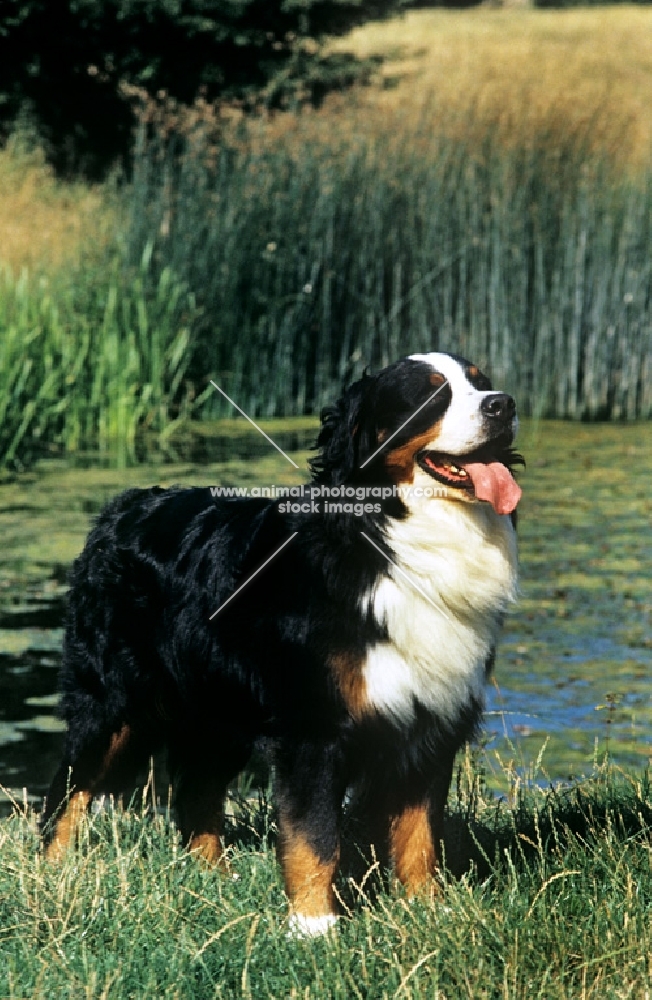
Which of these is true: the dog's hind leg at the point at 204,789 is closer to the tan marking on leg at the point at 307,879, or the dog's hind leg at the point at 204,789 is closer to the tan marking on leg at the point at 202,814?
the tan marking on leg at the point at 202,814

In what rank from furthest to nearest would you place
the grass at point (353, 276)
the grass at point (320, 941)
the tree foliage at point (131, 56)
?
the tree foliage at point (131, 56) → the grass at point (353, 276) → the grass at point (320, 941)

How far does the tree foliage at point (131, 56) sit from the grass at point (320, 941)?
18120 mm

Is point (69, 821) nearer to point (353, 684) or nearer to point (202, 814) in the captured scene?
point (202, 814)

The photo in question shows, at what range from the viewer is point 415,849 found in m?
3.85

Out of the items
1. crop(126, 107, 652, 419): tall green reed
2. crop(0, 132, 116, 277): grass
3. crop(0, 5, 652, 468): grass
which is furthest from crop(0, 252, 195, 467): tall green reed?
crop(0, 132, 116, 277): grass

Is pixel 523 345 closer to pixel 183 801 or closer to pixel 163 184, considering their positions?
pixel 163 184

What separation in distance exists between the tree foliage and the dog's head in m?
17.7

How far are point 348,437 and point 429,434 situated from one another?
255 millimetres

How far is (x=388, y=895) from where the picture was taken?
386 centimetres

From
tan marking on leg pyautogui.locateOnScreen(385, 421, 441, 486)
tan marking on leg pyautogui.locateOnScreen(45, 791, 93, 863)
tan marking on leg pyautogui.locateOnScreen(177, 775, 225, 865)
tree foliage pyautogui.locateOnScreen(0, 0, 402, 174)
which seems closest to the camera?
tan marking on leg pyautogui.locateOnScreen(385, 421, 441, 486)

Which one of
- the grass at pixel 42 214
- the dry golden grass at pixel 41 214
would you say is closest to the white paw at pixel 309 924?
the grass at pixel 42 214

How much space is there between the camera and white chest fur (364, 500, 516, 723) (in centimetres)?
370

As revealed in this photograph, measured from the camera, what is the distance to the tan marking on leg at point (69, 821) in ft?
14.0

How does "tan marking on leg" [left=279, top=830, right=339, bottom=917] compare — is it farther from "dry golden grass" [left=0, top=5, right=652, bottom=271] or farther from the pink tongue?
"dry golden grass" [left=0, top=5, right=652, bottom=271]
